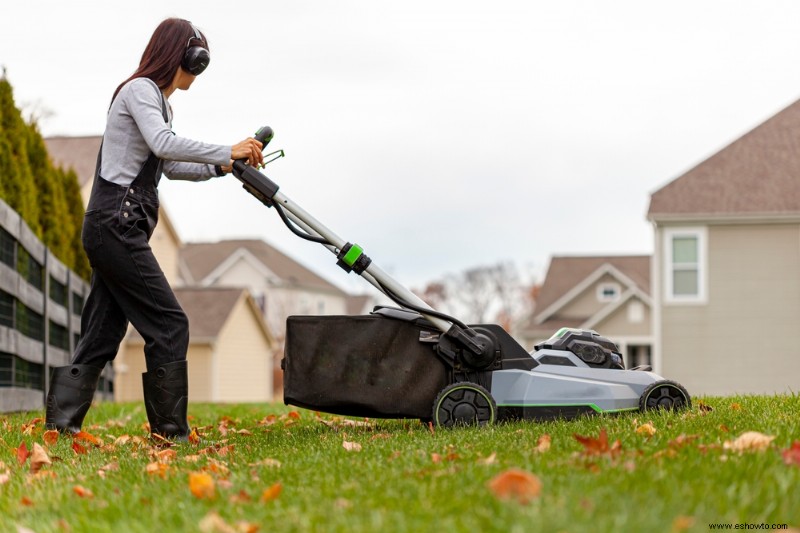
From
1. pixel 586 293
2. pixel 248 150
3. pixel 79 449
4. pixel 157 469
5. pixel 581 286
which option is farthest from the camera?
pixel 586 293

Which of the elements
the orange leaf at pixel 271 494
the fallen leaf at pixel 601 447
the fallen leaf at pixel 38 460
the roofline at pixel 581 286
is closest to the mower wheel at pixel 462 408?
the fallen leaf at pixel 601 447

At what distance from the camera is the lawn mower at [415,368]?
5.09 meters

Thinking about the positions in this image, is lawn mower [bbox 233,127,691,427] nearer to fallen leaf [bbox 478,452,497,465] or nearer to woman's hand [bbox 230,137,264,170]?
woman's hand [bbox 230,137,264,170]

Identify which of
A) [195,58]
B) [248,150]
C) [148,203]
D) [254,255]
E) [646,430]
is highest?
[254,255]

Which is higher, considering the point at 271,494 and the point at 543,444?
the point at 543,444

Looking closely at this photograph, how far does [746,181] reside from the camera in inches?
828

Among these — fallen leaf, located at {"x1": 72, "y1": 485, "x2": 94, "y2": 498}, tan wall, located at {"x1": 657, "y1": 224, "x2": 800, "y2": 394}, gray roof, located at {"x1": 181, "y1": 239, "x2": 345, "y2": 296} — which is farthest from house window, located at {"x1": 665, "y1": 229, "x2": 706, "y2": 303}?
gray roof, located at {"x1": 181, "y1": 239, "x2": 345, "y2": 296}

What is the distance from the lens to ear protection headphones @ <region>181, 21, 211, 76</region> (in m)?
5.34

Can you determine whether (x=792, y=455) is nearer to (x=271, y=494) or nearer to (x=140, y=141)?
(x=271, y=494)

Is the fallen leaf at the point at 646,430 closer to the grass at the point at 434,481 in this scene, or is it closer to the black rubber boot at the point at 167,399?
the grass at the point at 434,481

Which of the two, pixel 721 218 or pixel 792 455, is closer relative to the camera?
pixel 792 455

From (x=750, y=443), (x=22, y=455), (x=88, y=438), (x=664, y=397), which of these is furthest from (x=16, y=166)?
(x=750, y=443)

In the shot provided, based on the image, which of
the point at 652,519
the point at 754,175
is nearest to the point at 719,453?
the point at 652,519

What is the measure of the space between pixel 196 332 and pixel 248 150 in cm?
2863
